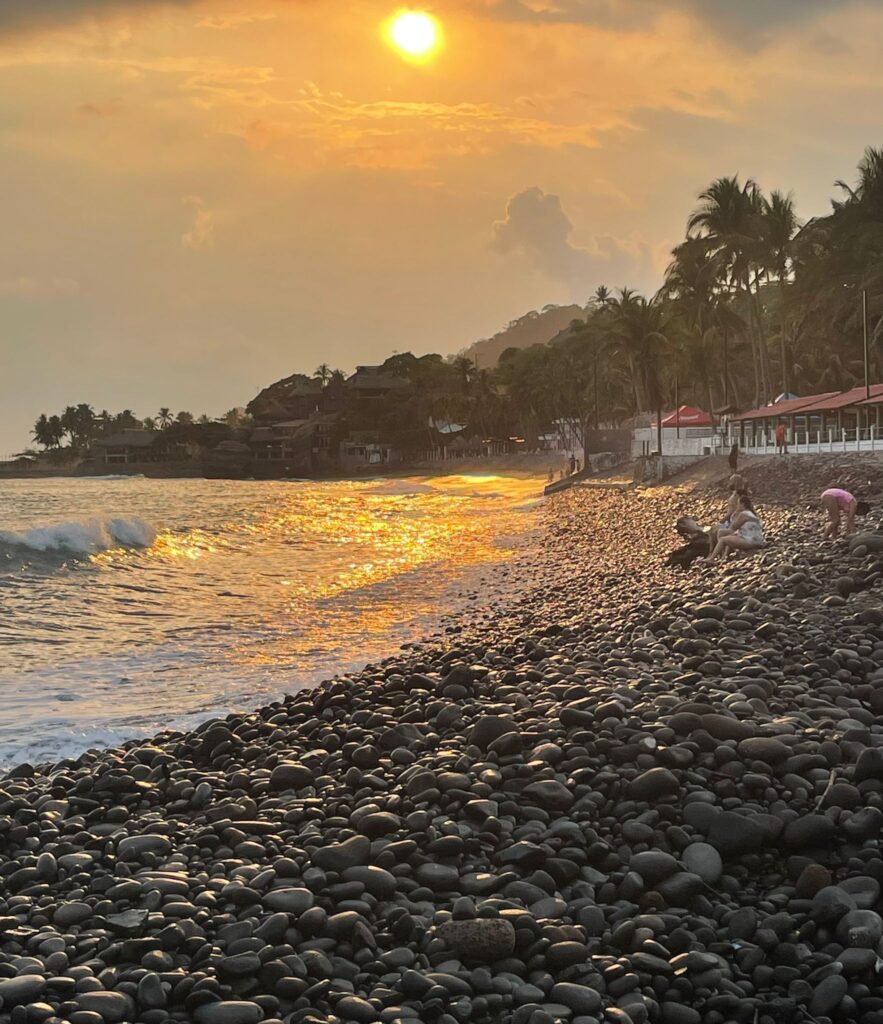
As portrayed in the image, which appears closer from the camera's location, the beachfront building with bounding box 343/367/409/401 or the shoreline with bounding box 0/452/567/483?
the shoreline with bounding box 0/452/567/483

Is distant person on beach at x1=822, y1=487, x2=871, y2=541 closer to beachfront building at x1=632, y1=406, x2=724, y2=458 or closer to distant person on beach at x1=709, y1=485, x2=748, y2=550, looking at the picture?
distant person on beach at x1=709, y1=485, x2=748, y2=550

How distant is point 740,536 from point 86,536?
62.6ft

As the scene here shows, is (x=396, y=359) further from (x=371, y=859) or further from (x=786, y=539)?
(x=371, y=859)

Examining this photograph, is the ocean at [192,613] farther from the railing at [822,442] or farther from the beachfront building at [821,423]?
the beachfront building at [821,423]

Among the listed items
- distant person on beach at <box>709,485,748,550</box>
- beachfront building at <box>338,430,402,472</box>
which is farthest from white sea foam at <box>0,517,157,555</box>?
beachfront building at <box>338,430,402,472</box>

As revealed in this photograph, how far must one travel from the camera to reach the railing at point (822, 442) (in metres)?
34.1

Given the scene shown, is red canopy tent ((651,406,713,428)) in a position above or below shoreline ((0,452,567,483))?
above

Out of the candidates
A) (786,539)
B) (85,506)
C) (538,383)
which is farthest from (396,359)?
(786,539)

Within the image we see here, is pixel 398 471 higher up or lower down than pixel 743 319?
lower down

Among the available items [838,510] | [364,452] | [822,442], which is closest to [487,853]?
[838,510]

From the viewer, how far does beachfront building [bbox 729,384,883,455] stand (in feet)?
117

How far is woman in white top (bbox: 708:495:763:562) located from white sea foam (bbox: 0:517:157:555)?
16742mm

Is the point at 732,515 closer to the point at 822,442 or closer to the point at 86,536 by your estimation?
the point at 86,536

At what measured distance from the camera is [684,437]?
168 ft
